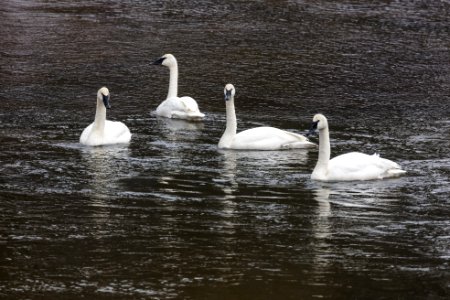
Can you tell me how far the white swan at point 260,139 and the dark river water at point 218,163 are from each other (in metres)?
0.15

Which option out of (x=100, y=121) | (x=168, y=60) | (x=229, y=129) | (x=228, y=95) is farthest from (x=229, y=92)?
(x=168, y=60)

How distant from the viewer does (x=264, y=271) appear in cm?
1159

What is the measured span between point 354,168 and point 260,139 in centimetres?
223

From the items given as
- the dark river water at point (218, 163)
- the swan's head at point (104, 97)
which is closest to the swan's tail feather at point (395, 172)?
the dark river water at point (218, 163)

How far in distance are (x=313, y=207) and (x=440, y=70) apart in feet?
35.9

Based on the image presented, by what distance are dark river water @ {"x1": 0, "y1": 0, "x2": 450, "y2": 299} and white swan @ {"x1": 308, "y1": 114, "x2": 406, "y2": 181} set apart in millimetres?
213

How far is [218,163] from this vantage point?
53.6ft

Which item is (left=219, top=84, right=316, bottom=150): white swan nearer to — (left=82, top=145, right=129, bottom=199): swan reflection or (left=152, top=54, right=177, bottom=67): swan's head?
(left=82, top=145, right=129, bottom=199): swan reflection

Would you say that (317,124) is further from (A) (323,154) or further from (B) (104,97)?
(B) (104,97)

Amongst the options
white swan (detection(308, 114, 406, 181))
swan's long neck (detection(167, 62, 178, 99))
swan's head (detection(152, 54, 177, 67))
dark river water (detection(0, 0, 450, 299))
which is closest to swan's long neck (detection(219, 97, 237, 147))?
dark river water (detection(0, 0, 450, 299))

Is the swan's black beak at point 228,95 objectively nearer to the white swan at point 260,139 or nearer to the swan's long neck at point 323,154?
the white swan at point 260,139

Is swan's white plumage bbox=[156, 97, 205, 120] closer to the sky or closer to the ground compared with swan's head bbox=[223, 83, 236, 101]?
closer to the ground

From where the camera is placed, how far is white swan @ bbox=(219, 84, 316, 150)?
17359mm

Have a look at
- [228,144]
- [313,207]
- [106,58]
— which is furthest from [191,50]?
[313,207]
